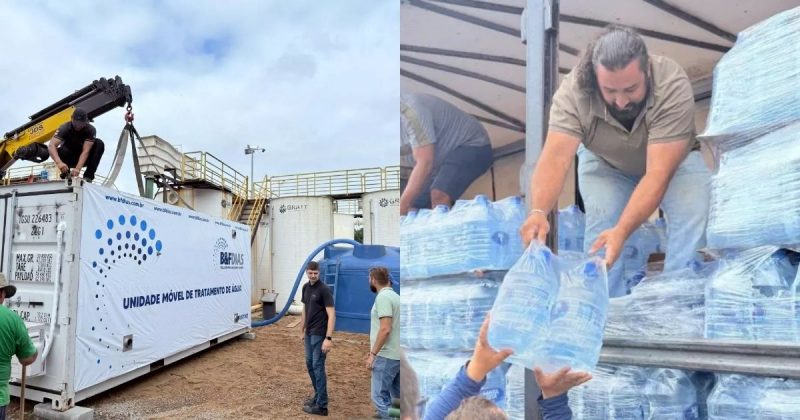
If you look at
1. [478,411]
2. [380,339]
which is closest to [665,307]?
[478,411]

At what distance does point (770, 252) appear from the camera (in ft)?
4.91

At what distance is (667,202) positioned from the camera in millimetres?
1695

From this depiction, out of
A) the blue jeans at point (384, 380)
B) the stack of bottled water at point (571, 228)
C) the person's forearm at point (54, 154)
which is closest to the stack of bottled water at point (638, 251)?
the stack of bottled water at point (571, 228)

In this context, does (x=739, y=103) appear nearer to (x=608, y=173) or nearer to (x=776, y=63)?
(x=776, y=63)

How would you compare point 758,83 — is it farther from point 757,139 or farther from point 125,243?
point 125,243

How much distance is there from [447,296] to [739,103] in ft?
4.17

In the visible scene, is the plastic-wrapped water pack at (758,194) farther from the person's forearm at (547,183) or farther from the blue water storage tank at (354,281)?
the blue water storage tank at (354,281)

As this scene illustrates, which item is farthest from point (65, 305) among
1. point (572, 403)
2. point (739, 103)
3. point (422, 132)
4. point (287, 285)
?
point (287, 285)

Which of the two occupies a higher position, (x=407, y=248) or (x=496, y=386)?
(x=407, y=248)

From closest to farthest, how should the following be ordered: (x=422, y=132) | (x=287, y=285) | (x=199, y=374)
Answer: (x=422, y=132) → (x=199, y=374) → (x=287, y=285)

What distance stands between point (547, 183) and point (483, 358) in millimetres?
756

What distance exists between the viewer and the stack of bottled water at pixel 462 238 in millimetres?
1999

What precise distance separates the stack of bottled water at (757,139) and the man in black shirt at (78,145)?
274 inches

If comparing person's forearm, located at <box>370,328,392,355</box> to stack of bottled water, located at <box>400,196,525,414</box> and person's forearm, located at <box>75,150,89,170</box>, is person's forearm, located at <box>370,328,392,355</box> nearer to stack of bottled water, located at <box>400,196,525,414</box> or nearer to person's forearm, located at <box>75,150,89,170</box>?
stack of bottled water, located at <box>400,196,525,414</box>
